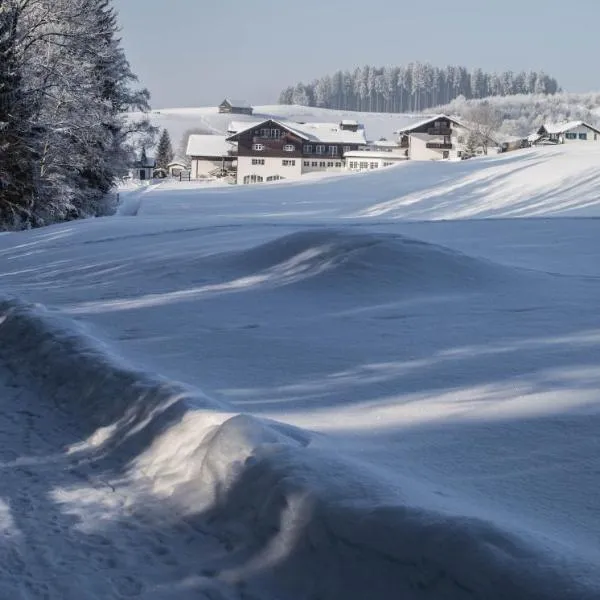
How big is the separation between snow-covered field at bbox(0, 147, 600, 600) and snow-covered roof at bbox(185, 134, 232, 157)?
92.5 meters

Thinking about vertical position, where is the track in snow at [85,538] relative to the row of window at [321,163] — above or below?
below

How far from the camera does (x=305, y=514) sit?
14.5ft

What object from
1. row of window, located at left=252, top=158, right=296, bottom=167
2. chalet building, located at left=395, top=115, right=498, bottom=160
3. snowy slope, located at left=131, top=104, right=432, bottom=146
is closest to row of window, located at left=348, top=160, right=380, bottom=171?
chalet building, located at left=395, top=115, right=498, bottom=160

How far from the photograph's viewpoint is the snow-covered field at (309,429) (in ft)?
13.3

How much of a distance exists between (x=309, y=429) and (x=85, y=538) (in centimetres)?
182

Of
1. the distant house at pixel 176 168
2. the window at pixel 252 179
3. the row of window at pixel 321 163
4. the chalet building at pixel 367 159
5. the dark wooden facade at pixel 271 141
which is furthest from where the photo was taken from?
the distant house at pixel 176 168

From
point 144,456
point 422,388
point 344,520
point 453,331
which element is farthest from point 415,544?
point 453,331

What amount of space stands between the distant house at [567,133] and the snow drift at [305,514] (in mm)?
104520

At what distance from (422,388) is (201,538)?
275 centimetres

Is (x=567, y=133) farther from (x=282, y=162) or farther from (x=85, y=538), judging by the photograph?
(x=85, y=538)

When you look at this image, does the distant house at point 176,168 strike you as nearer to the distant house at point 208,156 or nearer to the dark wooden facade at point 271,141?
the distant house at point 208,156

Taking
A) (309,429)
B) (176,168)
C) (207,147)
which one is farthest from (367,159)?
(309,429)

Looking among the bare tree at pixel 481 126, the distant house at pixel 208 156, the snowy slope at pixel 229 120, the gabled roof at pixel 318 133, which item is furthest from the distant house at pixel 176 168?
the bare tree at pixel 481 126

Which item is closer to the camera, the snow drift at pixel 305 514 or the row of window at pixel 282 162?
the snow drift at pixel 305 514
